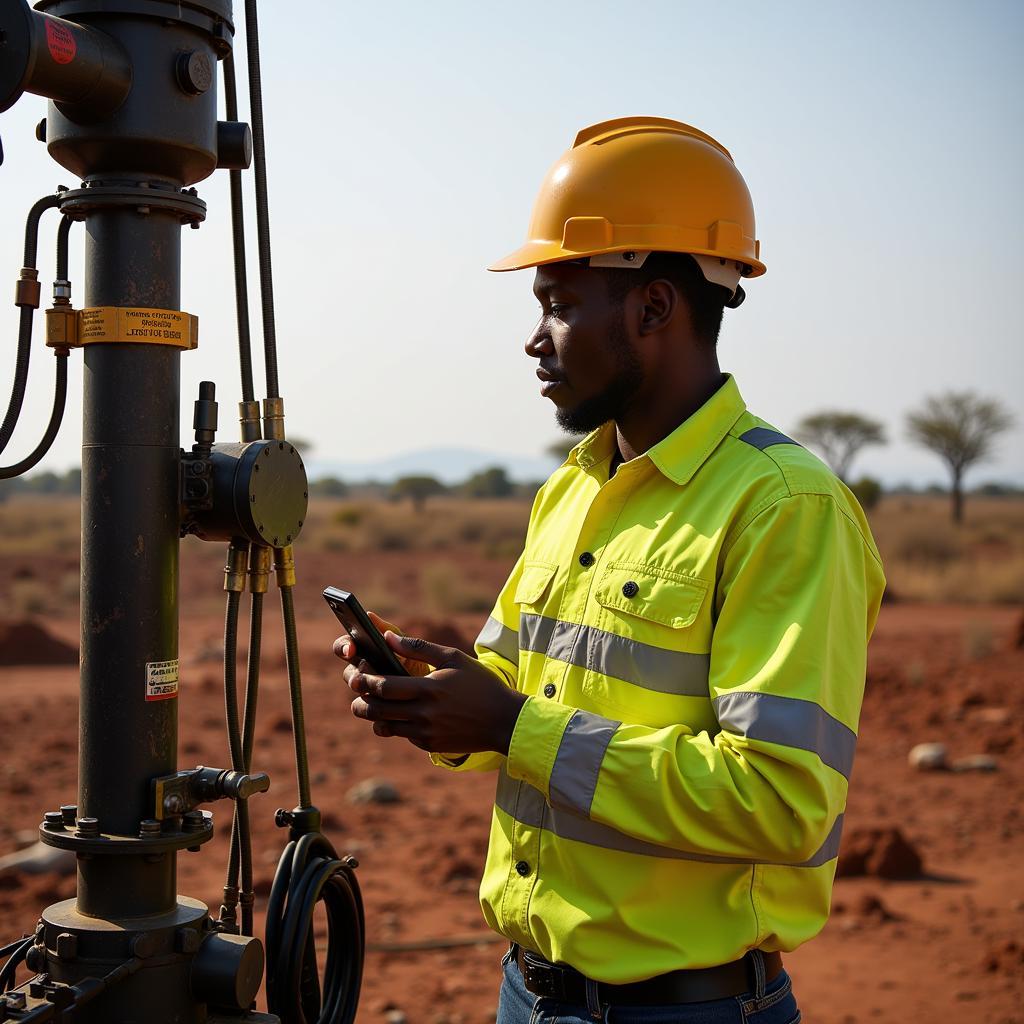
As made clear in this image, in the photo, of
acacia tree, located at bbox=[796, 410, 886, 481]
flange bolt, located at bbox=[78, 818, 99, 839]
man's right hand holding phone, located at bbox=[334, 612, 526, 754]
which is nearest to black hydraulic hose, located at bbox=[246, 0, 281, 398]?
man's right hand holding phone, located at bbox=[334, 612, 526, 754]

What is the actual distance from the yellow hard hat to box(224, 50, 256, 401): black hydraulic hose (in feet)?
1.66

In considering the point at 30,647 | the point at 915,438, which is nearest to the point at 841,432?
the point at 915,438

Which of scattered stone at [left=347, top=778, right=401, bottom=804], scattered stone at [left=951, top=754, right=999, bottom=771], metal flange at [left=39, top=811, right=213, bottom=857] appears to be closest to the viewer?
metal flange at [left=39, top=811, right=213, bottom=857]

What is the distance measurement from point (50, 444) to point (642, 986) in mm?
1359

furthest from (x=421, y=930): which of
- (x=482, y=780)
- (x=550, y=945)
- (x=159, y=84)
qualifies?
(x=159, y=84)

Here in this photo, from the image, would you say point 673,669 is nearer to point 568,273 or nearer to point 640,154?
point 568,273

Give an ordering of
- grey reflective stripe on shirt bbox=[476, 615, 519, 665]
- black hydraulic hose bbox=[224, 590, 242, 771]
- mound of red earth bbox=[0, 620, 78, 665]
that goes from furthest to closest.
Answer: mound of red earth bbox=[0, 620, 78, 665] < grey reflective stripe on shirt bbox=[476, 615, 519, 665] < black hydraulic hose bbox=[224, 590, 242, 771]

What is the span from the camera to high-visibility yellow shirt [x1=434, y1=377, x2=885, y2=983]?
186 cm

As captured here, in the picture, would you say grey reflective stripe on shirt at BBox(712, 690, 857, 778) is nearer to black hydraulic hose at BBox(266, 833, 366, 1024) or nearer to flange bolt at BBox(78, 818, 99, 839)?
black hydraulic hose at BBox(266, 833, 366, 1024)

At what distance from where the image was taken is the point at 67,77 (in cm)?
181

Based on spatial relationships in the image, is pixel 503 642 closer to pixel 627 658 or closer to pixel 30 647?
pixel 627 658

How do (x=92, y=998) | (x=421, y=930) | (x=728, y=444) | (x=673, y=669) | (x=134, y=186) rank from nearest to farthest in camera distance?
(x=92, y=998) < (x=134, y=186) < (x=673, y=669) < (x=728, y=444) < (x=421, y=930)

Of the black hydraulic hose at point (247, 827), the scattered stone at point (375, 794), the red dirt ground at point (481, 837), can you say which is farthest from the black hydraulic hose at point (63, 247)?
the scattered stone at point (375, 794)

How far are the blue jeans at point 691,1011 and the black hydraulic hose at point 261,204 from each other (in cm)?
122
